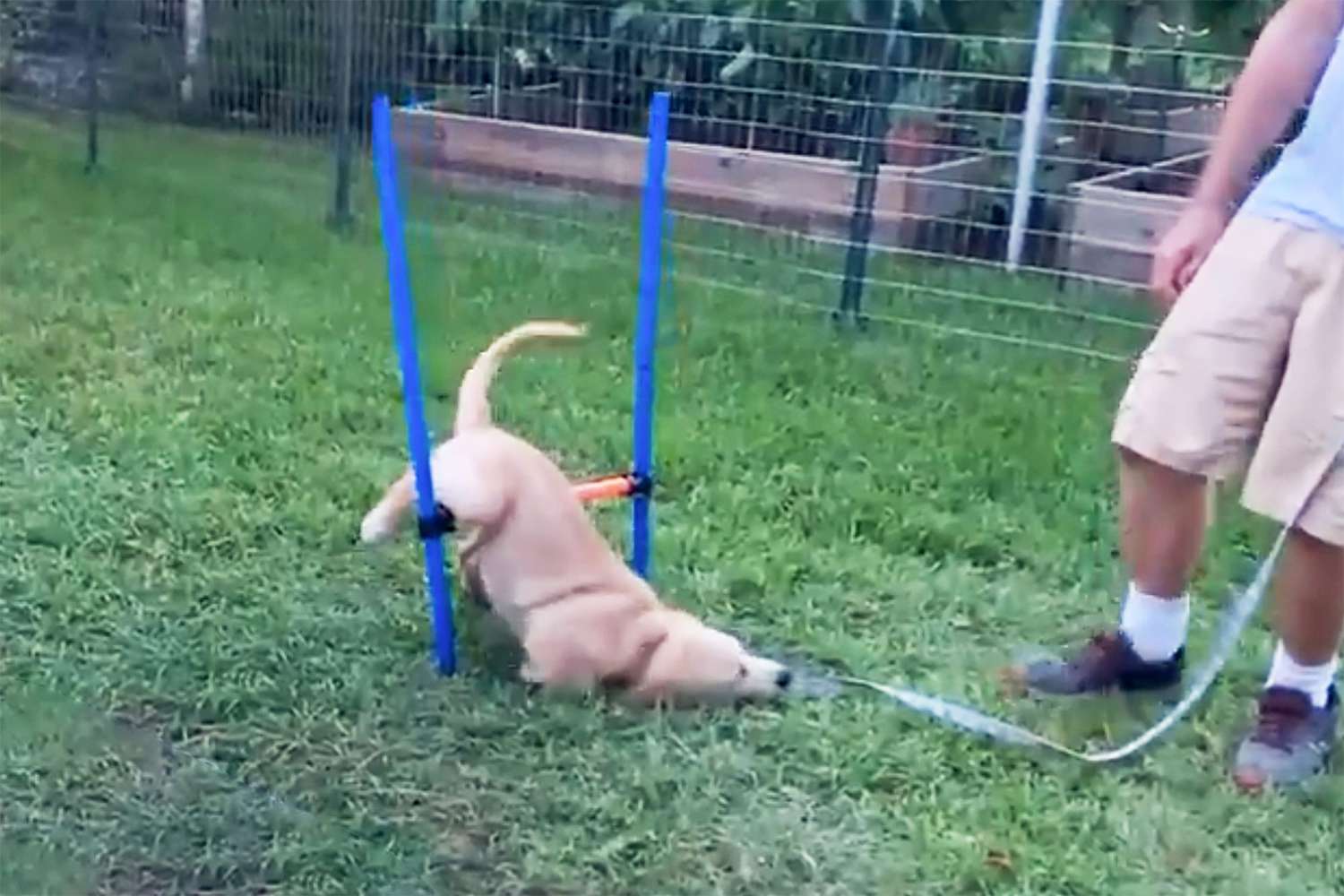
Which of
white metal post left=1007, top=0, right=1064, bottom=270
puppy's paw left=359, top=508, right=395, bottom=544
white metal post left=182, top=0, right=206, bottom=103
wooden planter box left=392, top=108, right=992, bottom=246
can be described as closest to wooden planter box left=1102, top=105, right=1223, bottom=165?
white metal post left=1007, top=0, right=1064, bottom=270

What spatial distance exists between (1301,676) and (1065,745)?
0.31m

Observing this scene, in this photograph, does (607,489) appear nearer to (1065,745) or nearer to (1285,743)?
(1065,745)

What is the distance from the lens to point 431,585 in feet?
8.52

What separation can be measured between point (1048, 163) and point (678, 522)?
1.94m

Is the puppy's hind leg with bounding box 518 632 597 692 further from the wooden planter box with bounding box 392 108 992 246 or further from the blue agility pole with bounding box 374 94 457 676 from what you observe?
the wooden planter box with bounding box 392 108 992 246

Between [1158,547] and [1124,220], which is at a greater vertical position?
[1124,220]

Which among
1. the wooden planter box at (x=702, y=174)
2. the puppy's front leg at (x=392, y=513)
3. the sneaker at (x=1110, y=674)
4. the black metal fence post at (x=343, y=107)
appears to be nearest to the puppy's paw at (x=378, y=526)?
the puppy's front leg at (x=392, y=513)

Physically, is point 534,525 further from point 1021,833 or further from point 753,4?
point 753,4

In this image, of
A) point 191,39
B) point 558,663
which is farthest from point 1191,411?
point 191,39

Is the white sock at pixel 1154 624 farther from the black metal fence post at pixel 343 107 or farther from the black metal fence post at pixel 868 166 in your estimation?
the black metal fence post at pixel 343 107

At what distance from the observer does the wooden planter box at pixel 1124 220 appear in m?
4.69

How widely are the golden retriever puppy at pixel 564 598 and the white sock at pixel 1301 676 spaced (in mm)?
639

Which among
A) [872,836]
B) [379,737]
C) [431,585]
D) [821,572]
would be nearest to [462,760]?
[379,737]

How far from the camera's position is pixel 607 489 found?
279cm
